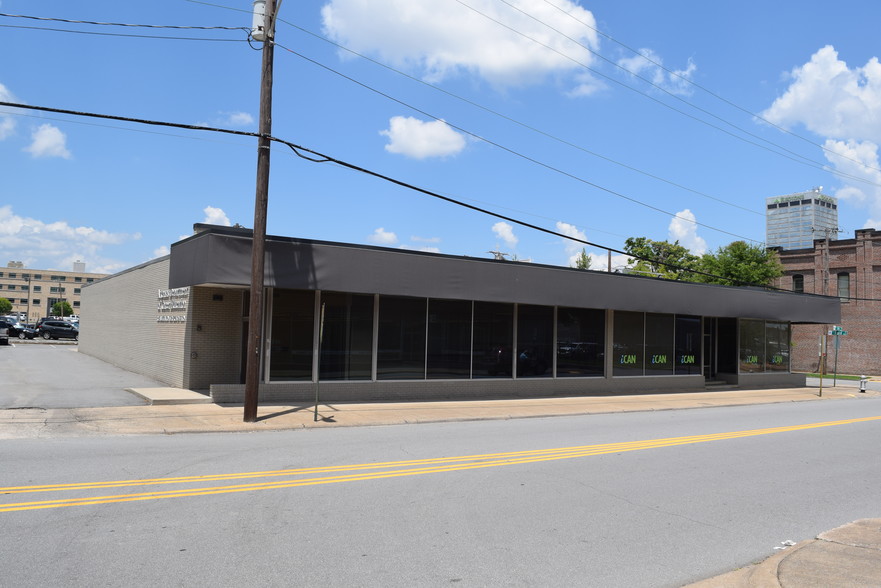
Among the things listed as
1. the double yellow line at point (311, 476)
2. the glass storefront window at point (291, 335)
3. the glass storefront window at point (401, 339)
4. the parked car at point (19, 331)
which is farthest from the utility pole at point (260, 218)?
the parked car at point (19, 331)

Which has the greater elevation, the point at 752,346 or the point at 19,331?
the point at 752,346

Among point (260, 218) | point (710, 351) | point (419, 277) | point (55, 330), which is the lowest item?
point (55, 330)

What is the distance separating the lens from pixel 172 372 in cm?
1950

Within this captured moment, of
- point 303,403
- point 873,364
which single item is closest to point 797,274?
point 873,364

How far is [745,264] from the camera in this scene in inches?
1929

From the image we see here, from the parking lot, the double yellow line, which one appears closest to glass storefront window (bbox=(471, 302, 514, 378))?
the double yellow line

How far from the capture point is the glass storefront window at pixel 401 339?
738 inches

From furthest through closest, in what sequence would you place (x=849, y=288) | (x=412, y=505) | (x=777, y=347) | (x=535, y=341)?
(x=849, y=288) < (x=777, y=347) < (x=535, y=341) < (x=412, y=505)

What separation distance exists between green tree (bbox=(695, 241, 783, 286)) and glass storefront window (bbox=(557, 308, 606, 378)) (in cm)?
2767

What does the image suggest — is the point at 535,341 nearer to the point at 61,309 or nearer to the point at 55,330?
the point at 55,330

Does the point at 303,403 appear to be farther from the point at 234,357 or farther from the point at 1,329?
the point at 1,329

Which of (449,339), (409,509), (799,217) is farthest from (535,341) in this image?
(799,217)

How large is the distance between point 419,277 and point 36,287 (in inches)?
6236

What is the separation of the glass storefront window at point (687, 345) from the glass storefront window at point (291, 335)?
52.1 feet
